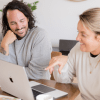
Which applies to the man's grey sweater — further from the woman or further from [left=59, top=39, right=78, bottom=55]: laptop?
[left=59, top=39, right=78, bottom=55]: laptop

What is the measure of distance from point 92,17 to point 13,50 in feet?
3.02

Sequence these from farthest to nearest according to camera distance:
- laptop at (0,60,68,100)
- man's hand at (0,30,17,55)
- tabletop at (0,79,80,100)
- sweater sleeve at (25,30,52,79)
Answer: man's hand at (0,30,17,55) → sweater sleeve at (25,30,52,79) → tabletop at (0,79,80,100) → laptop at (0,60,68,100)

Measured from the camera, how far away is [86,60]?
1215 mm

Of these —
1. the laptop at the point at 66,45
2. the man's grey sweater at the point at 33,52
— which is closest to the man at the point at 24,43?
the man's grey sweater at the point at 33,52

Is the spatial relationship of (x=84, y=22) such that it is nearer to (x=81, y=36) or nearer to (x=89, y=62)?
(x=81, y=36)

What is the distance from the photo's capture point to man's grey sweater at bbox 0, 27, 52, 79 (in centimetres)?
140

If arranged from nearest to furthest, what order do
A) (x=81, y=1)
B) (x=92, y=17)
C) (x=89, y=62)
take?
(x=92, y=17), (x=89, y=62), (x=81, y=1)

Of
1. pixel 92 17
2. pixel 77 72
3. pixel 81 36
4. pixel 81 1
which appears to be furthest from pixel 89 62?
pixel 81 1

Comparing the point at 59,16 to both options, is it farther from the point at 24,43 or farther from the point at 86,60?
the point at 86,60

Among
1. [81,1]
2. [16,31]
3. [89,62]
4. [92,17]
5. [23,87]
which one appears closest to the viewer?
[23,87]

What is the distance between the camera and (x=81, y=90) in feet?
3.93

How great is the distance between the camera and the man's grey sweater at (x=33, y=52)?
1.40 m

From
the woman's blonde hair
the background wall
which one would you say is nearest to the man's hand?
the woman's blonde hair

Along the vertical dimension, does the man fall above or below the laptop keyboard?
above
